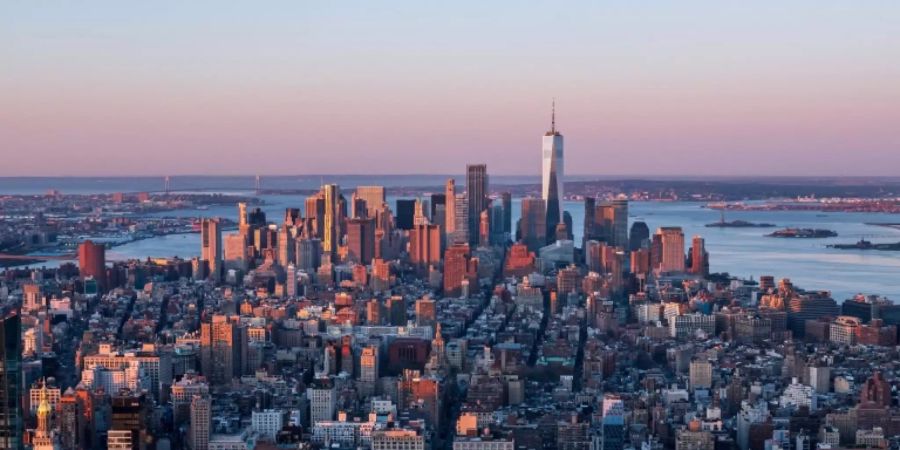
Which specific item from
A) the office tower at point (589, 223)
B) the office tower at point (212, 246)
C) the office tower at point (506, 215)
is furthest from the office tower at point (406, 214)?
the office tower at point (212, 246)

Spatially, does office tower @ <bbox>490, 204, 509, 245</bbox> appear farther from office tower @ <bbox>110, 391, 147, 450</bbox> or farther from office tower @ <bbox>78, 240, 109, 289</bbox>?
office tower @ <bbox>110, 391, 147, 450</bbox>

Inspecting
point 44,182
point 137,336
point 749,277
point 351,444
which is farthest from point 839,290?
point 44,182

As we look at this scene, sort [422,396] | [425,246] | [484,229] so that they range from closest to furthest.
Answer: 1. [422,396]
2. [425,246]
3. [484,229]

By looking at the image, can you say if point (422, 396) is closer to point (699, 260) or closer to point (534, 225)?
point (699, 260)

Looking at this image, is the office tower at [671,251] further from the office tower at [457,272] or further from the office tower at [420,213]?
the office tower at [420,213]

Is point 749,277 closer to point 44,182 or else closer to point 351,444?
point 351,444

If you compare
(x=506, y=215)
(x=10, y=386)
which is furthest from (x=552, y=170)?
(x=10, y=386)

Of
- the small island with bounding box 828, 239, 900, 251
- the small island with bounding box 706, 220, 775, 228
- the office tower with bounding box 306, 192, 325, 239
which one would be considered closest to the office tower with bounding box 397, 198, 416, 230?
the office tower with bounding box 306, 192, 325, 239
